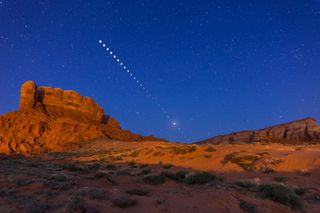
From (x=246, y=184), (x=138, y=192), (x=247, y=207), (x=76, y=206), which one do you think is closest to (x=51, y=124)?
(x=138, y=192)

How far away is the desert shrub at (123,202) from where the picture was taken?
7.19 m

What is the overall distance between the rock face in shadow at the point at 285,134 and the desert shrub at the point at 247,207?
5618cm

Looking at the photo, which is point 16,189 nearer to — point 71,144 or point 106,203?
point 106,203

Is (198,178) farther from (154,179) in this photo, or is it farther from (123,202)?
(123,202)

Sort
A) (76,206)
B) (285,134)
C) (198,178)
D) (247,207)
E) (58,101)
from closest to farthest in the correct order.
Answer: (76,206), (247,207), (198,178), (285,134), (58,101)

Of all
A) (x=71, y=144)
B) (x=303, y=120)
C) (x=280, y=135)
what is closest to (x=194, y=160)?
(x=71, y=144)

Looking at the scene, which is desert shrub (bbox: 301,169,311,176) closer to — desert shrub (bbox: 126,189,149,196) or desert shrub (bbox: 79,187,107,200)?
desert shrub (bbox: 126,189,149,196)

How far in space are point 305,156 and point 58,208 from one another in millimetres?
18399

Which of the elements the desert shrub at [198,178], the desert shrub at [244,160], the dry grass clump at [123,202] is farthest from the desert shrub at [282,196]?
the desert shrub at [244,160]

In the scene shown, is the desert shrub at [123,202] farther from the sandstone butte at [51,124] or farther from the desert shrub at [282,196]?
the sandstone butte at [51,124]

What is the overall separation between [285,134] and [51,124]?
6303cm

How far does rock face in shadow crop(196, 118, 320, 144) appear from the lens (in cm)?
6147

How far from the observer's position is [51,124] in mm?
68312

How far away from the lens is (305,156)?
19109 mm
